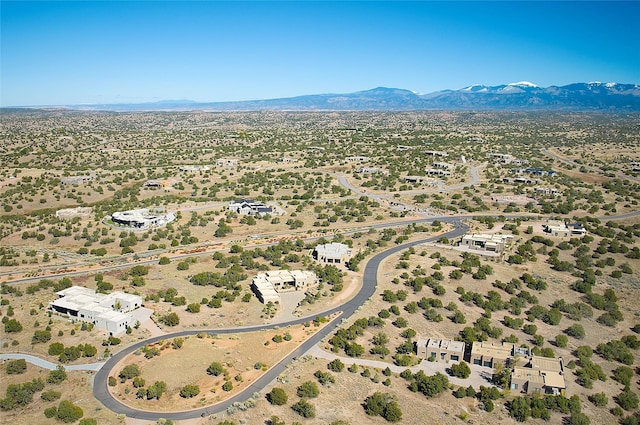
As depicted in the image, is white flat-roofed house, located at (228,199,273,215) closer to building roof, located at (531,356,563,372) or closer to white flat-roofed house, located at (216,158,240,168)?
white flat-roofed house, located at (216,158,240,168)

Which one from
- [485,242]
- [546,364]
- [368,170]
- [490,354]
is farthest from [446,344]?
[368,170]

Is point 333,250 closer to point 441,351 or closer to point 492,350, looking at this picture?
point 441,351

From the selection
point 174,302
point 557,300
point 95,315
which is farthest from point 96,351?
point 557,300

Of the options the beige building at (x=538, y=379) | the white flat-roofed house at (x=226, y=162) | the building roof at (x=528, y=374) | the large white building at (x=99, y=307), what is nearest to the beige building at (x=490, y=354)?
the building roof at (x=528, y=374)

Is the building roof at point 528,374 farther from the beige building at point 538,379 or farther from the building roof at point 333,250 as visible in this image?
the building roof at point 333,250

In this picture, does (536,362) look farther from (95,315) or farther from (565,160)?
(565,160)

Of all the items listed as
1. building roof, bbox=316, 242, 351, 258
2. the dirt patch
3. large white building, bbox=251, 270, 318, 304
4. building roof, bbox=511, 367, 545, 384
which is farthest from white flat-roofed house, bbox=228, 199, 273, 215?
building roof, bbox=511, 367, 545, 384

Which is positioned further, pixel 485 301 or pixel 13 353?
pixel 485 301
